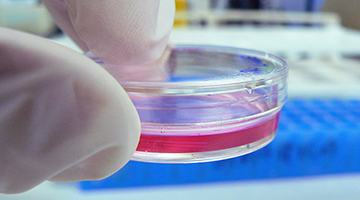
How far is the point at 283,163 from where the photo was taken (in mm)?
1305

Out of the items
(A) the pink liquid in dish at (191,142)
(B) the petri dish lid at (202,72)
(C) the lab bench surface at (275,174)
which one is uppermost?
(B) the petri dish lid at (202,72)

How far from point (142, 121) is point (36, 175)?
0.38 feet

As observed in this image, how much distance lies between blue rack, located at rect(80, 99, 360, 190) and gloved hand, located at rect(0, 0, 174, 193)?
0.95 m

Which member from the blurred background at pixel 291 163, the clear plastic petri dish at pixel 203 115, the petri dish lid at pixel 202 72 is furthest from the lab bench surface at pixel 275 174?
the clear plastic petri dish at pixel 203 115

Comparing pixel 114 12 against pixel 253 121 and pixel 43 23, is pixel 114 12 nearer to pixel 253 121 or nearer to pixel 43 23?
pixel 253 121

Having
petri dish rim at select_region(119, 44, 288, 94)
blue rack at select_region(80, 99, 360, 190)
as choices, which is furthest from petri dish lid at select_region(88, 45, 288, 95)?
blue rack at select_region(80, 99, 360, 190)

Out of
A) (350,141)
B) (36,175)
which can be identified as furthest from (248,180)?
(36,175)

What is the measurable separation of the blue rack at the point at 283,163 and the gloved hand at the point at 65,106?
95cm

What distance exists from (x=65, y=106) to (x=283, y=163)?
1.22 meters

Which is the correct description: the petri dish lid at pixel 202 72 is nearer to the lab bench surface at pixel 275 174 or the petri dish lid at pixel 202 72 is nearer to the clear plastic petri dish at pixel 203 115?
the clear plastic petri dish at pixel 203 115

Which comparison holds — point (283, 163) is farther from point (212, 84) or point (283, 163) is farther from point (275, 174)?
point (212, 84)

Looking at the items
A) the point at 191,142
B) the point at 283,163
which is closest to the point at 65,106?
the point at 191,142

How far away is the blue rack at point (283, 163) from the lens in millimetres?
1249

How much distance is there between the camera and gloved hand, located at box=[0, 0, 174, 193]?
0.80 ft
